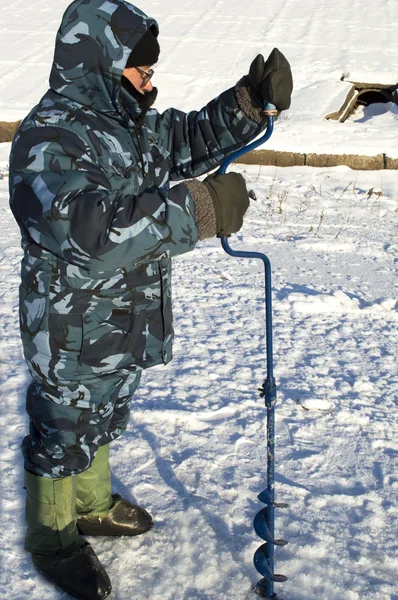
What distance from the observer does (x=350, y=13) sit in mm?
12891

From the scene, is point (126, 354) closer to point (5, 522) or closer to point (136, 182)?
point (136, 182)

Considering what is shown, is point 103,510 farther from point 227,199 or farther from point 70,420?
point 227,199

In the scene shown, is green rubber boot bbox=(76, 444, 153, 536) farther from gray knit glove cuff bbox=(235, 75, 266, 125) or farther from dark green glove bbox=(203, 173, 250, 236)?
gray knit glove cuff bbox=(235, 75, 266, 125)

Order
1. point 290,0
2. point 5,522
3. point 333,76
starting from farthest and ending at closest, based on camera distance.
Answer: point 290,0 → point 333,76 → point 5,522

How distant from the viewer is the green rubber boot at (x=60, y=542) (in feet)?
7.57

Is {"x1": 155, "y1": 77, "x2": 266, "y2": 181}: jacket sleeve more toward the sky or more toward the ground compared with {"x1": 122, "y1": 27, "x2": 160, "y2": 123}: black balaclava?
more toward the ground

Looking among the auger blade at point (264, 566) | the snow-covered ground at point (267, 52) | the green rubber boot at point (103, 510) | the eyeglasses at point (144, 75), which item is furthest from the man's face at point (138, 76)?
the snow-covered ground at point (267, 52)

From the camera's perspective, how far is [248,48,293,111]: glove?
7.04ft

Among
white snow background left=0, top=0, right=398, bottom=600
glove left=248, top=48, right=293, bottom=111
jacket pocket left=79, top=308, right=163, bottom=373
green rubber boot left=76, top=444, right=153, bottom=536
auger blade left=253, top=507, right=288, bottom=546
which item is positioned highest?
glove left=248, top=48, right=293, bottom=111

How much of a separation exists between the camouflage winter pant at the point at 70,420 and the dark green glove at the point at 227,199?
616 mm

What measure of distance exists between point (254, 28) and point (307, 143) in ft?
15.8

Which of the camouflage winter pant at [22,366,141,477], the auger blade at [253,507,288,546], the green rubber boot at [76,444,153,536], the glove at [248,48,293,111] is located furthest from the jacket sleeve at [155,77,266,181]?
the auger blade at [253,507,288,546]

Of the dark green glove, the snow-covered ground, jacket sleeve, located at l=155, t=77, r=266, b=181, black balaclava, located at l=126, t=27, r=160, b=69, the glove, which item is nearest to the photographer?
the dark green glove

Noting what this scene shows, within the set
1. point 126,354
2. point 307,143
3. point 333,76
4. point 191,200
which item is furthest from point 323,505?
point 333,76
